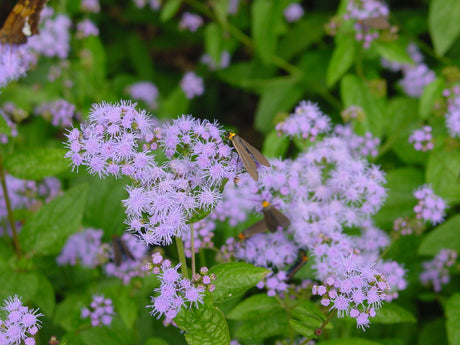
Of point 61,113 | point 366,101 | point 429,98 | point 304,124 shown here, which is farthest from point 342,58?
point 61,113

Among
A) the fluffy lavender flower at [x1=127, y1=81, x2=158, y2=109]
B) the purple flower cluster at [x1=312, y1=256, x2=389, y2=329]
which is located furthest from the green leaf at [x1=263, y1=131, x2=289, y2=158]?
the fluffy lavender flower at [x1=127, y1=81, x2=158, y2=109]

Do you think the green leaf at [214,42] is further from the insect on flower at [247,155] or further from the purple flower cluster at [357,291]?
the purple flower cluster at [357,291]

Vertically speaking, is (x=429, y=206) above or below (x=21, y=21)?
below

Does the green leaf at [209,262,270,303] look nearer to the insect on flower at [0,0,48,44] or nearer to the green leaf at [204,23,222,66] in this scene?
the insect on flower at [0,0,48,44]

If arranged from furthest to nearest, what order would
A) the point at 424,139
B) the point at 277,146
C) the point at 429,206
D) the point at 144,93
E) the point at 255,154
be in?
the point at 144,93 → the point at 424,139 → the point at 277,146 → the point at 429,206 → the point at 255,154

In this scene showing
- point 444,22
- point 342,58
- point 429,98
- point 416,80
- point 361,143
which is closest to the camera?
point 361,143

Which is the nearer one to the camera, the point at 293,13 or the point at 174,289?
the point at 174,289

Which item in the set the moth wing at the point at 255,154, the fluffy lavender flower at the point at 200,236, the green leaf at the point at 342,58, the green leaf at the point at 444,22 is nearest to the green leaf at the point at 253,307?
the fluffy lavender flower at the point at 200,236

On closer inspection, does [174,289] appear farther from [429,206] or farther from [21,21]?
[21,21]
